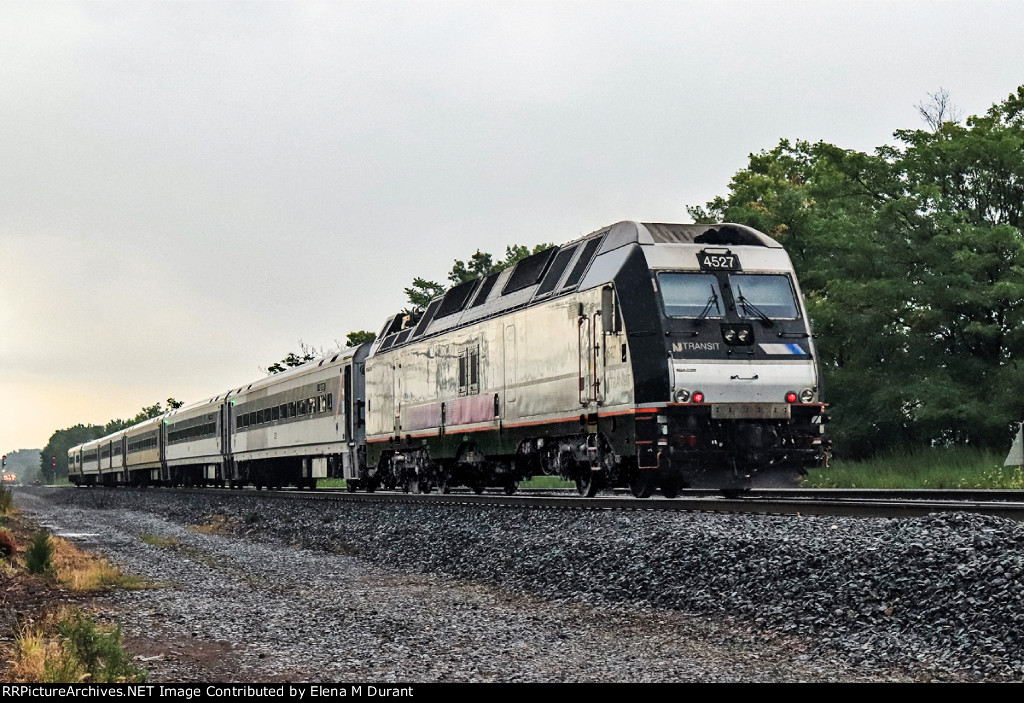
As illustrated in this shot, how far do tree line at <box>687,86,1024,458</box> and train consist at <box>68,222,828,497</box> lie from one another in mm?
10389

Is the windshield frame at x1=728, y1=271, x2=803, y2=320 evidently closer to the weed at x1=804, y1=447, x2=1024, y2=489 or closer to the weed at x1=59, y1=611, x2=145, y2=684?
the weed at x1=804, y1=447, x2=1024, y2=489

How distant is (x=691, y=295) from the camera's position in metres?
15.8

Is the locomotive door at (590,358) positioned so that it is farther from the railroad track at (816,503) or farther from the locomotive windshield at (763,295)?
the locomotive windshield at (763,295)

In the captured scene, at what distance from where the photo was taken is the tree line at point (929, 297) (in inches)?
1009

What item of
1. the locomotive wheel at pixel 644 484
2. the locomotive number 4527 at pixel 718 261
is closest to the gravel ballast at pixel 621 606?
the locomotive wheel at pixel 644 484

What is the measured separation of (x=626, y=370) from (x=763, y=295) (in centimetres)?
233

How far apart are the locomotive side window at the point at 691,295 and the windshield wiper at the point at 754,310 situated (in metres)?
0.26

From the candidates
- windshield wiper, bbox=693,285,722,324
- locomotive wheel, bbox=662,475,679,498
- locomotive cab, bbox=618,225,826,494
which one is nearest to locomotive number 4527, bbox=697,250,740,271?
locomotive cab, bbox=618,225,826,494

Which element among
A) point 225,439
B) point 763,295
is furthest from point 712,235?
point 225,439

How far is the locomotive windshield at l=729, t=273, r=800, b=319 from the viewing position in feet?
52.3

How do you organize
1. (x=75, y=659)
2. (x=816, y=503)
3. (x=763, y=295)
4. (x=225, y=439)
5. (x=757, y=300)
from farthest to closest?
(x=225, y=439), (x=763, y=295), (x=757, y=300), (x=816, y=503), (x=75, y=659)

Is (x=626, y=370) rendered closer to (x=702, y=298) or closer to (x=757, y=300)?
(x=702, y=298)

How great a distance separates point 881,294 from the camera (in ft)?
88.2
